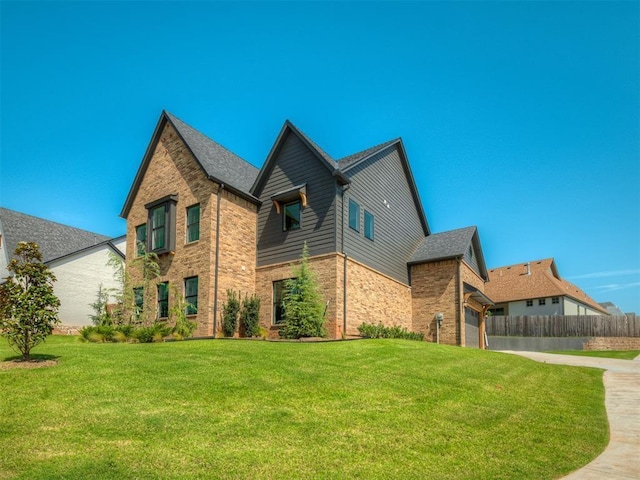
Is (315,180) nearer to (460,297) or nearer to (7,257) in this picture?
(460,297)

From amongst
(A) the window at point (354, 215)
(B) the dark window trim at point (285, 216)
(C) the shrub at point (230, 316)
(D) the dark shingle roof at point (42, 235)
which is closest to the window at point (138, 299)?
(C) the shrub at point (230, 316)

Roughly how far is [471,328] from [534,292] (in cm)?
1888

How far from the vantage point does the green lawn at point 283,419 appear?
18.5 ft

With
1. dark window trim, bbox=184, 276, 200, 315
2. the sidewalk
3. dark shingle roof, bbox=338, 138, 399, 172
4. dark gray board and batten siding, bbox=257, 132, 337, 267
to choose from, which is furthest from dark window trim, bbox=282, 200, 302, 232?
the sidewalk

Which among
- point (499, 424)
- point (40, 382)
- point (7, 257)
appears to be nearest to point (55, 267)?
point (7, 257)

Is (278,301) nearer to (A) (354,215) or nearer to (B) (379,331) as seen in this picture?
(B) (379,331)

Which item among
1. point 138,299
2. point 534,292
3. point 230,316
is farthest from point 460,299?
point 534,292

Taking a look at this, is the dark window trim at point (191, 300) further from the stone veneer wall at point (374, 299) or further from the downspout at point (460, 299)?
the downspout at point (460, 299)

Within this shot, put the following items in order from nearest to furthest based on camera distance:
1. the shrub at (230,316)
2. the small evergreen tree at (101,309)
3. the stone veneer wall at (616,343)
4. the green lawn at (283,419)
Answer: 1. the green lawn at (283,419)
2. the shrub at (230,316)
3. the small evergreen tree at (101,309)
4. the stone veneer wall at (616,343)

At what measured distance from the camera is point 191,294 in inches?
760

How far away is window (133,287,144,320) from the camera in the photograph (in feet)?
69.7

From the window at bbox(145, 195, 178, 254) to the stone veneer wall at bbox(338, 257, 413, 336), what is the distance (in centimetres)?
809

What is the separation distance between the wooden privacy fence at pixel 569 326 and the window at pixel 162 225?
82.8 feet

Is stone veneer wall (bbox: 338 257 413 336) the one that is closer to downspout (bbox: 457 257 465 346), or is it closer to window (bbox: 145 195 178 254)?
downspout (bbox: 457 257 465 346)
